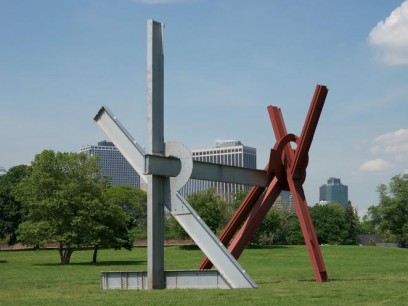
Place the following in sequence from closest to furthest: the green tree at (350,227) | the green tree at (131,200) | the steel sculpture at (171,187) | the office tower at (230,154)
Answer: the steel sculpture at (171,187)
the green tree at (350,227)
the green tree at (131,200)
the office tower at (230,154)

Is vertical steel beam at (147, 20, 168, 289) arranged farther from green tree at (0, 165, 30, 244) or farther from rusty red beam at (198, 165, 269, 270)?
green tree at (0, 165, 30, 244)

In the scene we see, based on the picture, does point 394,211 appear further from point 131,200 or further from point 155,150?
point 155,150

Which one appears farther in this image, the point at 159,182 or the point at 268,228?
the point at 268,228

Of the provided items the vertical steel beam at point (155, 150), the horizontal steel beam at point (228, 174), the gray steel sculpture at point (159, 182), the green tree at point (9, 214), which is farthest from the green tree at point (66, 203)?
the green tree at point (9, 214)

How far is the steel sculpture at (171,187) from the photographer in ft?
59.9

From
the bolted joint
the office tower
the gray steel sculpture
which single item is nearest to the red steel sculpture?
the gray steel sculpture

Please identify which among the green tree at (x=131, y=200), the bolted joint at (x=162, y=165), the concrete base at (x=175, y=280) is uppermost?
the green tree at (x=131, y=200)

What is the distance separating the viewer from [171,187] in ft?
62.8

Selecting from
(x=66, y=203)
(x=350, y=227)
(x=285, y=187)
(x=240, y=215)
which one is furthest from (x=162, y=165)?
(x=350, y=227)

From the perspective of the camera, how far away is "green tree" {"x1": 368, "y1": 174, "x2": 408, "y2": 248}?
3553 inches

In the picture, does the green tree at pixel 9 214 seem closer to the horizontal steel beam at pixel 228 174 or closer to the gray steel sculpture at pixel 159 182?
the horizontal steel beam at pixel 228 174

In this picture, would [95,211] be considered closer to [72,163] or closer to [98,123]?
[72,163]

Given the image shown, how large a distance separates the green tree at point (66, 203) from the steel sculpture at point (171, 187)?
27295mm

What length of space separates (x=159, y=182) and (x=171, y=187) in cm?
37
